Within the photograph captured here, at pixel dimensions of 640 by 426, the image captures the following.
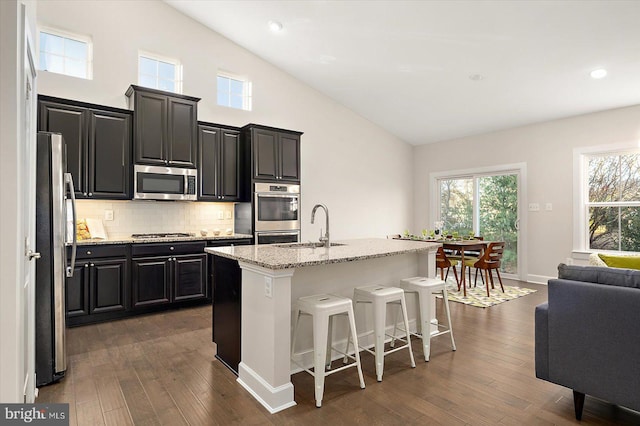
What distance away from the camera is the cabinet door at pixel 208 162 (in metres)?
4.93

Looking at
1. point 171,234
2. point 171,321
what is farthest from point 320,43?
point 171,321

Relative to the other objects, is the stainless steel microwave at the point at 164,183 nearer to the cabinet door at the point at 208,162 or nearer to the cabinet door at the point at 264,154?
the cabinet door at the point at 208,162

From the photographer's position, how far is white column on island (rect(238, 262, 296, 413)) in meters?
2.23

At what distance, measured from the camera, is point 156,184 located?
446 cm

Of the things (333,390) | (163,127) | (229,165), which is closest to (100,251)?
(163,127)

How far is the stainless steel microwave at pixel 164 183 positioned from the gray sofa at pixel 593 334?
13.3 ft

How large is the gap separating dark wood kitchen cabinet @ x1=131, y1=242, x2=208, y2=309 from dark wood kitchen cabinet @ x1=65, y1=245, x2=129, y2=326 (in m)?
0.12

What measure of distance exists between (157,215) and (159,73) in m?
1.99

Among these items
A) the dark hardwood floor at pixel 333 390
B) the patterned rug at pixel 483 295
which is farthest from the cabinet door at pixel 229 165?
the patterned rug at pixel 483 295

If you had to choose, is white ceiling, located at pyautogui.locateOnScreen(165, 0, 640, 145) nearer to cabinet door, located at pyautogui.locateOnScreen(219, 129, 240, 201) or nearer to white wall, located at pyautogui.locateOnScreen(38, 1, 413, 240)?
white wall, located at pyautogui.locateOnScreen(38, 1, 413, 240)

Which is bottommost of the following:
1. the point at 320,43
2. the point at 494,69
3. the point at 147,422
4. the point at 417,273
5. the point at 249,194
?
the point at 147,422

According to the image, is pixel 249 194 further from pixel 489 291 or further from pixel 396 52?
pixel 489 291

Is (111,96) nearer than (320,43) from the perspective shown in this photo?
Yes

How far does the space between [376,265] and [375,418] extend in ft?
4.69
